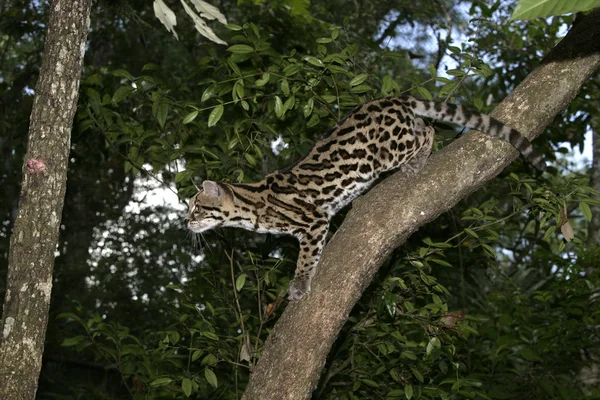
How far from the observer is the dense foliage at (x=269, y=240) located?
4594 millimetres

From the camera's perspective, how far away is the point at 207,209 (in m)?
4.73

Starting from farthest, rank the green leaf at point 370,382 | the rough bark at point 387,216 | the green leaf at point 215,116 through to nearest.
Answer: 1. the green leaf at point 370,382
2. the green leaf at point 215,116
3. the rough bark at point 387,216

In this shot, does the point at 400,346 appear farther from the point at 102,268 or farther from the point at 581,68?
the point at 102,268

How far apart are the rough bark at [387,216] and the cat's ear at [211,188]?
118cm

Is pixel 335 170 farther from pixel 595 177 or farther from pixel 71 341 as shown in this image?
pixel 595 177

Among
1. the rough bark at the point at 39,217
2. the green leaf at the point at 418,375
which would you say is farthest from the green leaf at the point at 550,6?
the green leaf at the point at 418,375

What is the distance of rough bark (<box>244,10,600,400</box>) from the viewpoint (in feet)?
11.2

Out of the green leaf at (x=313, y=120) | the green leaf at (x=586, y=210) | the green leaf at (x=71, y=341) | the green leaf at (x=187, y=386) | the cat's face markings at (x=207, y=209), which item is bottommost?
the green leaf at (x=71, y=341)

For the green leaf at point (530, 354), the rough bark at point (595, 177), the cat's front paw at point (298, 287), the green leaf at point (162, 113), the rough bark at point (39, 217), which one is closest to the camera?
the rough bark at point (39, 217)

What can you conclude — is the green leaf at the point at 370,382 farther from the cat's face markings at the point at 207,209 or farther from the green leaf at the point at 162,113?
the green leaf at the point at 162,113

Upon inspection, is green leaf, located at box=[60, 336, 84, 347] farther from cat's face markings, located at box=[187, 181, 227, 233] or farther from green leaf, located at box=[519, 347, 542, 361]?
green leaf, located at box=[519, 347, 542, 361]

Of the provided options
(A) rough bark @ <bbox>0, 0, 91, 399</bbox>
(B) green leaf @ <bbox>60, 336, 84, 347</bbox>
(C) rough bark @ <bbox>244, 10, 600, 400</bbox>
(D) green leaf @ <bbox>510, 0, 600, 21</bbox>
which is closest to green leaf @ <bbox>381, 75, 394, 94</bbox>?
(C) rough bark @ <bbox>244, 10, 600, 400</bbox>

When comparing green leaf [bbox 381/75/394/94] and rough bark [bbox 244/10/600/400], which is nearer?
rough bark [bbox 244/10/600/400]

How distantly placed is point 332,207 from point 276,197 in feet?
1.22
